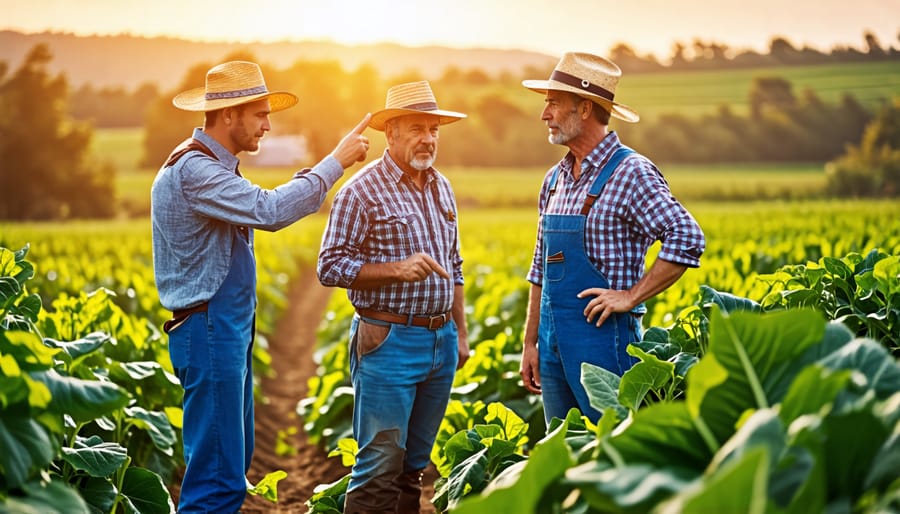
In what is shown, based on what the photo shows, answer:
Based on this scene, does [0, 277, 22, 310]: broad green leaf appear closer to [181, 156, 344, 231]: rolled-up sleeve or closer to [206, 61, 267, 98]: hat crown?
[181, 156, 344, 231]: rolled-up sleeve

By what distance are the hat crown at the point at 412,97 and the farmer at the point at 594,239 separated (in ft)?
1.73

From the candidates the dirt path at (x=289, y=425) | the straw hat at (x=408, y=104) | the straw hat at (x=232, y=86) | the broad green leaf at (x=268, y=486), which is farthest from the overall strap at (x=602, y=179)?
the dirt path at (x=289, y=425)

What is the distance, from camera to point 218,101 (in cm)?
432

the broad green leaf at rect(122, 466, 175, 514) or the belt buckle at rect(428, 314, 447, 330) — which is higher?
the belt buckle at rect(428, 314, 447, 330)

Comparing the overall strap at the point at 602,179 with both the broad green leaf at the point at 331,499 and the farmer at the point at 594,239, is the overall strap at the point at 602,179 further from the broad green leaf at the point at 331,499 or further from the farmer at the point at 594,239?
the broad green leaf at the point at 331,499

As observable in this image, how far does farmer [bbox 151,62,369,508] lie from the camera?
4164mm

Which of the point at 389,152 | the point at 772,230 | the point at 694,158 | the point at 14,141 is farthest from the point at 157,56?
the point at 389,152

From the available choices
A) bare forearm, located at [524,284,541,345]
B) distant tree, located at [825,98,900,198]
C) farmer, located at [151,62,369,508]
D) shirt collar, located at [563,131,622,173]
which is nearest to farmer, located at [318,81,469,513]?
farmer, located at [151,62,369,508]

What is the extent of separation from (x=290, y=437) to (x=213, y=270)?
4.09 metres

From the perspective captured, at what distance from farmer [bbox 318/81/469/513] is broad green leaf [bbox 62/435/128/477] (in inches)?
43.0

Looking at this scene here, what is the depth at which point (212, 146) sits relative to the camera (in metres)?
4.30

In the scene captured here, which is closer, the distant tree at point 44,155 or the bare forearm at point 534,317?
the bare forearm at point 534,317

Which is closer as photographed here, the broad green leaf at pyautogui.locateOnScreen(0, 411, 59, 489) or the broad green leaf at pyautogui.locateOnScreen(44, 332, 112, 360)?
the broad green leaf at pyautogui.locateOnScreen(0, 411, 59, 489)

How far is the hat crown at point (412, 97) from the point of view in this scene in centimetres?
453
